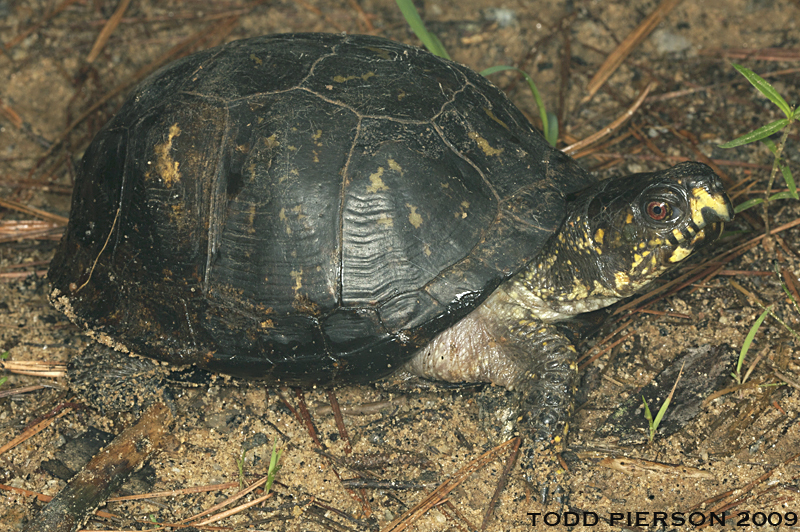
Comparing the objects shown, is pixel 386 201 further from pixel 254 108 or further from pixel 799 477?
pixel 799 477

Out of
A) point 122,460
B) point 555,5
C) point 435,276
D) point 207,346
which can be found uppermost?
point 555,5

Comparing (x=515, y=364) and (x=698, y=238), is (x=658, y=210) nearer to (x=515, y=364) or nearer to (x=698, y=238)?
(x=698, y=238)

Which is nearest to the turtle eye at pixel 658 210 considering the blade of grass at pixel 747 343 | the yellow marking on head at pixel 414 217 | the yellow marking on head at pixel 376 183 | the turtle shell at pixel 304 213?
the turtle shell at pixel 304 213

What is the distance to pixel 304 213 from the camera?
9.39 ft

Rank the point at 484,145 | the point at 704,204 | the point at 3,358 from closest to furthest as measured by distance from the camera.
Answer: the point at 704,204, the point at 484,145, the point at 3,358

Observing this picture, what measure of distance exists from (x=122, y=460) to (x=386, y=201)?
1.75 m

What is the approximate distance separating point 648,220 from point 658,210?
0.06 m

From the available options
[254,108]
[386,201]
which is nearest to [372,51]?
[254,108]

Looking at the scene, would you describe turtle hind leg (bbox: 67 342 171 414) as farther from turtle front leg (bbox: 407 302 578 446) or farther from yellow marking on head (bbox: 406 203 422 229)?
yellow marking on head (bbox: 406 203 422 229)

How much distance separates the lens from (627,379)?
329 centimetres

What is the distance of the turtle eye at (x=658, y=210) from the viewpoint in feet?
9.41

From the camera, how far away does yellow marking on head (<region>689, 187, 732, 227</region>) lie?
9.27 ft

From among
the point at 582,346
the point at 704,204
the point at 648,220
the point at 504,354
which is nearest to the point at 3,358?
the point at 504,354

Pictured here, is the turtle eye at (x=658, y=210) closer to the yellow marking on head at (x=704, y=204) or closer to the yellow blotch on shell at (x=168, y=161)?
the yellow marking on head at (x=704, y=204)
